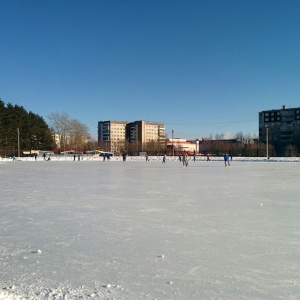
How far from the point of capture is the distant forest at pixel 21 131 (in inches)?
2255

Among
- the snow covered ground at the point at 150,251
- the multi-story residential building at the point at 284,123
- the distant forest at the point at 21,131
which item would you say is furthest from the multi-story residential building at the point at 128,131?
the snow covered ground at the point at 150,251

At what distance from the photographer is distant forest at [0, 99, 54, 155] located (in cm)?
5728

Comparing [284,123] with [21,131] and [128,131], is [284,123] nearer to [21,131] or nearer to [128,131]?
[128,131]

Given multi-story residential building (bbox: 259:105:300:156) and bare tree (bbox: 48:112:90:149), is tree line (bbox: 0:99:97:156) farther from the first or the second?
multi-story residential building (bbox: 259:105:300:156)

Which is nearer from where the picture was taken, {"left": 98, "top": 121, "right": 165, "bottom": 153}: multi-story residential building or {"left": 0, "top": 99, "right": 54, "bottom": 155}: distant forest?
{"left": 0, "top": 99, "right": 54, "bottom": 155}: distant forest

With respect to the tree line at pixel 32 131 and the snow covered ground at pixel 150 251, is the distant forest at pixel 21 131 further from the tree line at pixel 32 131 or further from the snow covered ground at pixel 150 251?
the snow covered ground at pixel 150 251

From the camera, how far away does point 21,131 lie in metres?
62.9

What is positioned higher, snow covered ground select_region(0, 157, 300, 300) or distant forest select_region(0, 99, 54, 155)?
distant forest select_region(0, 99, 54, 155)

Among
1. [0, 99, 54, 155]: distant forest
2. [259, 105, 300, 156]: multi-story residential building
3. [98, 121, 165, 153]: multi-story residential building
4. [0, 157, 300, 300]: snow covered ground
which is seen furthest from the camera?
[98, 121, 165, 153]: multi-story residential building

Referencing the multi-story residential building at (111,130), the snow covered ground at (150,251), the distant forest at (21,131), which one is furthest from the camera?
the multi-story residential building at (111,130)

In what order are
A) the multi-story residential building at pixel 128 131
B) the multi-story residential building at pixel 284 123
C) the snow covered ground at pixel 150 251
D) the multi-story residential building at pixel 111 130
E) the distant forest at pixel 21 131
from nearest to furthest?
1. the snow covered ground at pixel 150 251
2. the distant forest at pixel 21 131
3. the multi-story residential building at pixel 284 123
4. the multi-story residential building at pixel 128 131
5. the multi-story residential building at pixel 111 130

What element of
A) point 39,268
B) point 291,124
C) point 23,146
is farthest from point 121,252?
point 291,124

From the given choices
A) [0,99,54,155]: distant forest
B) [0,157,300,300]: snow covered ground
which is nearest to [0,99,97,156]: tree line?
[0,99,54,155]: distant forest

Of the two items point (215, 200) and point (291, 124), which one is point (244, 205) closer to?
point (215, 200)
